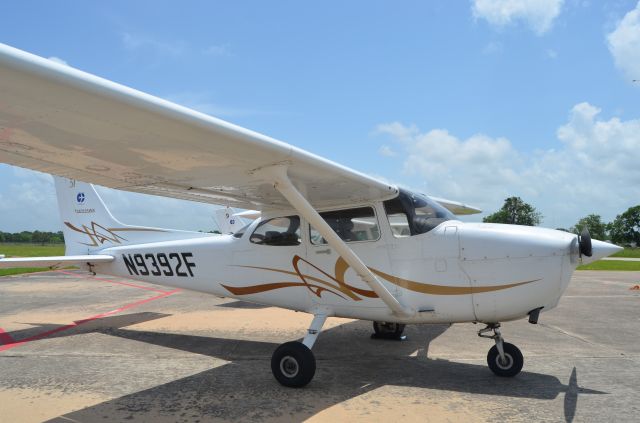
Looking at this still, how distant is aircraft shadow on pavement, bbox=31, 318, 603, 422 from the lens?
3.99m

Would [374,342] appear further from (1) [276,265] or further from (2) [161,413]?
(2) [161,413]

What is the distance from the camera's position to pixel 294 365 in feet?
15.5

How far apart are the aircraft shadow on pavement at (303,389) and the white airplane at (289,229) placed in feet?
1.03

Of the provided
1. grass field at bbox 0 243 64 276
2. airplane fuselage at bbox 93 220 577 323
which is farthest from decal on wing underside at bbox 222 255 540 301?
grass field at bbox 0 243 64 276

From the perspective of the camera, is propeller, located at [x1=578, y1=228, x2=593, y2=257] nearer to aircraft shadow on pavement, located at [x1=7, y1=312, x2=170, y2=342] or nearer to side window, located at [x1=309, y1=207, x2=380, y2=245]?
side window, located at [x1=309, y1=207, x2=380, y2=245]

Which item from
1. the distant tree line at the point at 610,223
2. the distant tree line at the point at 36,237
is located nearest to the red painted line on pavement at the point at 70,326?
the distant tree line at the point at 610,223

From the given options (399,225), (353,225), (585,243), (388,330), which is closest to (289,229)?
(353,225)

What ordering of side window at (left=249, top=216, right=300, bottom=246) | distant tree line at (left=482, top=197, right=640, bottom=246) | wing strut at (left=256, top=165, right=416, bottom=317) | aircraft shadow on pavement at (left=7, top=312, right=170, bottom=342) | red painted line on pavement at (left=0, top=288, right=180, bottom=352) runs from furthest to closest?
distant tree line at (left=482, top=197, right=640, bottom=246), aircraft shadow on pavement at (left=7, top=312, right=170, bottom=342), red painted line on pavement at (left=0, top=288, right=180, bottom=352), side window at (left=249, top=216, right=300, bottom=246), wing strut at (left=256, top=165, right=416, bottom=317)

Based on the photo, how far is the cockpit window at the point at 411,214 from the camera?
5207mm

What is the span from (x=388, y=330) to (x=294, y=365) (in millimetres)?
2753

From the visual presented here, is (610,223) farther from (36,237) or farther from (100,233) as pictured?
(36,237)

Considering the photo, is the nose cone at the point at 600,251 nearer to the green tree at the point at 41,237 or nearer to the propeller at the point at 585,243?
the propeller at the point at 585,243

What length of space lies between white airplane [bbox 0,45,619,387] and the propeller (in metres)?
0.01

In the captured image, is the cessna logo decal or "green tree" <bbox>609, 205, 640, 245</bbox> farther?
"green tree" <bbox>609, 205, 640, 245</bbox>
